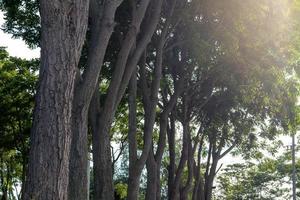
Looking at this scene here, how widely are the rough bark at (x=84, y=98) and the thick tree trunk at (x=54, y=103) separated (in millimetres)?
2113

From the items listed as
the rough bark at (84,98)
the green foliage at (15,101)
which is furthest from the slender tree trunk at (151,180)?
the green foliage at (15,101)

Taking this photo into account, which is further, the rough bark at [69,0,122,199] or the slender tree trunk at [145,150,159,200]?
the slender tree trunk at [145,150,159,200]

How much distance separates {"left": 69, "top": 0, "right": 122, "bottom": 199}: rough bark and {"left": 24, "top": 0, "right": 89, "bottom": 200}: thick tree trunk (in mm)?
2113

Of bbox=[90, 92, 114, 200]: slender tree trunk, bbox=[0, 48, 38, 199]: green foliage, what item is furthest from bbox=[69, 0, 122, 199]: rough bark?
bbox=[0, 48, 38, 199]: green foliage

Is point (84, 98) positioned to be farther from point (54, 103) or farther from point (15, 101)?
point (15, 101)

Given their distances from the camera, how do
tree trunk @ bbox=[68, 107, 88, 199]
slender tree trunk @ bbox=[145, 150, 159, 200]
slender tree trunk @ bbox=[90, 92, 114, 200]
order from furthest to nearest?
slender tree trunk @ bbox=[145, 150, 159, 200] < slender tree trunk @ bbox=[90, 92, 114, 200] < tree trunk @ bbox=[68, 107, 88, 199]

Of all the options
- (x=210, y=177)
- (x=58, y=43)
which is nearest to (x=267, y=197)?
(x=210, y=177)

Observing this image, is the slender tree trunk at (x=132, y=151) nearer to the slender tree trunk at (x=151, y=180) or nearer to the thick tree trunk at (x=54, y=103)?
the slender tree trunk at (x=151, y=180)

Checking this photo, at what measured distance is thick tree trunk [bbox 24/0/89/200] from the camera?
5.28 metres

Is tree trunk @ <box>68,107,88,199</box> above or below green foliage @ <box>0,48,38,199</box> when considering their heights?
below

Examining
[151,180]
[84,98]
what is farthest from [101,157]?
[151,180]

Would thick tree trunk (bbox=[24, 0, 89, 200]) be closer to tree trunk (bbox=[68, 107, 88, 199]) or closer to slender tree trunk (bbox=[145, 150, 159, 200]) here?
tree trunk (bbox=[68, 107, 88, 199])

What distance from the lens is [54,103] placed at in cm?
548

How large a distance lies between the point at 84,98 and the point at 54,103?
7.67 feet
